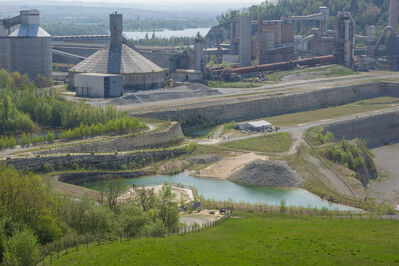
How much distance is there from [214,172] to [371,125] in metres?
33.6

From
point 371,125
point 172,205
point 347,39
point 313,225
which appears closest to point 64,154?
point 172,205

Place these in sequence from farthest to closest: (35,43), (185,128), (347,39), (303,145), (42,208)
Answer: (347,39), (35,43), (185,128), (303,145), (42,208)

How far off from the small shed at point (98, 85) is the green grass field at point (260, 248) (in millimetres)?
52147

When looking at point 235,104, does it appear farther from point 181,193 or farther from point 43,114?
point 181,193

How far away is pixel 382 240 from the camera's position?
120 feet

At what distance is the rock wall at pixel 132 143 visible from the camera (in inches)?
2494

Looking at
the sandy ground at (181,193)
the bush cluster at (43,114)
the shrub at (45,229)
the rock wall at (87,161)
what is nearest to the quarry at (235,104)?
the rock wall at (87,161)

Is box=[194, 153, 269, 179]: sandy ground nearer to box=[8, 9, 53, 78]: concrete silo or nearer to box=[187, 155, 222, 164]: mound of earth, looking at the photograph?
box=[187, 155, 222, 164]: mound of earth

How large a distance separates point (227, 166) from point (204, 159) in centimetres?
336

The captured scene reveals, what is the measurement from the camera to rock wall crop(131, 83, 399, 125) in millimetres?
86562

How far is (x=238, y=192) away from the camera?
192 feet

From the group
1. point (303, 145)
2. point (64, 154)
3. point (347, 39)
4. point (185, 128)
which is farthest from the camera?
point (347, 39)

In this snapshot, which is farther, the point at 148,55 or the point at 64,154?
the point at 148,55

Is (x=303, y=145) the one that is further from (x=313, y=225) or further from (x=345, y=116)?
(x=313, y=225)
